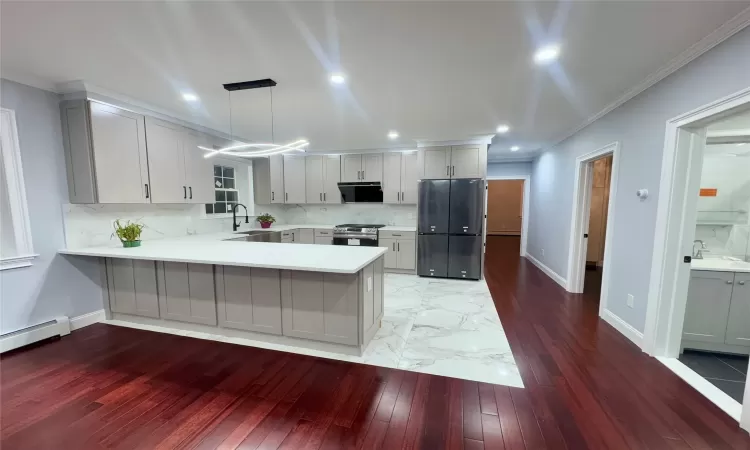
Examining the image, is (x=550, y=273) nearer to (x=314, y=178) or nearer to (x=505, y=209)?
(x=314, y=178)

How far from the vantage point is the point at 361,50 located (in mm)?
2066

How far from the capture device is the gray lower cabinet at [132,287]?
3059 millimetres

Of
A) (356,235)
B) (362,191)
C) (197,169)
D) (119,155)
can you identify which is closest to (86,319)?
(119,155)

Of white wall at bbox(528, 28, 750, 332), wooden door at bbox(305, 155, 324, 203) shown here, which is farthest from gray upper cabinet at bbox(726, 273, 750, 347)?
wooden door at bbox(305, 155, 324, 203)

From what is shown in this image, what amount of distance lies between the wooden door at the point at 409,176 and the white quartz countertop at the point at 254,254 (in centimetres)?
269

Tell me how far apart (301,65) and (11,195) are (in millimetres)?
2919

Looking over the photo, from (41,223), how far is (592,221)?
8.20 meters

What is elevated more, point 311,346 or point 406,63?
point 406,63

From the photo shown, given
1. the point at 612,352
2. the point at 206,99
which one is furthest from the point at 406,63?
the point at 612,352

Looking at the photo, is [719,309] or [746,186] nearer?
[719,309]

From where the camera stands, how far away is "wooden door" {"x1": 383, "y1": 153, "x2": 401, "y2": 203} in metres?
5.45

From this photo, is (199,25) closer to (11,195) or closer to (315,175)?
(11,195)

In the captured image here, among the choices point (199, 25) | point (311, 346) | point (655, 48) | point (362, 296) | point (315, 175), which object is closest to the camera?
point (199, 25)

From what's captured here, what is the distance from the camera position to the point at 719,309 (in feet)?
8.54
